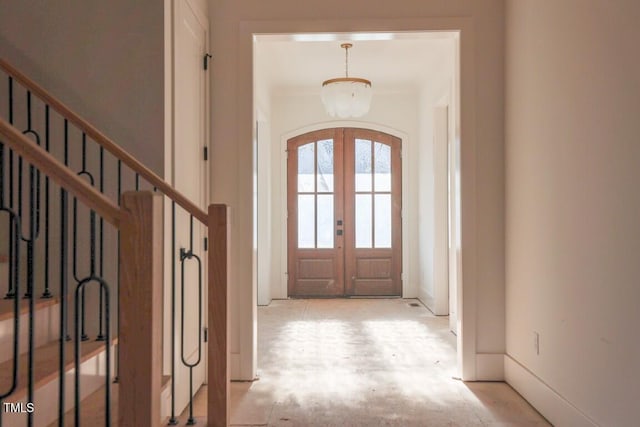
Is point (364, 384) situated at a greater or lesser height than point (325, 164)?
lesser

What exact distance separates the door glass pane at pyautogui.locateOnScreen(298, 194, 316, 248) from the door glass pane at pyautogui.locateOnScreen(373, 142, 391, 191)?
92cm

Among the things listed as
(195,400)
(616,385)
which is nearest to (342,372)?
(195,400)

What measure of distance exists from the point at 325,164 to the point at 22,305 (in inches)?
218

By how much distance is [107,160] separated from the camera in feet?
9.57

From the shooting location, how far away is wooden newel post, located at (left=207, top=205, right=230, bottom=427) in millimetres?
2541

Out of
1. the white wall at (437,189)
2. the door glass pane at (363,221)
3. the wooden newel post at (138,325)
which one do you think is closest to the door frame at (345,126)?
the door glass pane at (363,221)

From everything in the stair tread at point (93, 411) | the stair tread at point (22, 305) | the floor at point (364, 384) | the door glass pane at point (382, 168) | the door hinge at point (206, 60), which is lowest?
the floor at point (364, 384)

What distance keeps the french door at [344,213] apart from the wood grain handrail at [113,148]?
508 cm

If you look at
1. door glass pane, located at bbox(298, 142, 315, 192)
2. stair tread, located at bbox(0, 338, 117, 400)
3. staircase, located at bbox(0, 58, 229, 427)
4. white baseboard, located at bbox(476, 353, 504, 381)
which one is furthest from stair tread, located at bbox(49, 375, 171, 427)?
door glass pane, located at bbox(298, 142, 315, 192)

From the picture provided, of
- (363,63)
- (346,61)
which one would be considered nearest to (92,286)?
(346,61)

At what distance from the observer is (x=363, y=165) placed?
775 centimetres

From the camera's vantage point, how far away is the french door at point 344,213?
771 centimetres

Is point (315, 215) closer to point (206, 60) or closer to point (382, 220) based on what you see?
point (382, 220)

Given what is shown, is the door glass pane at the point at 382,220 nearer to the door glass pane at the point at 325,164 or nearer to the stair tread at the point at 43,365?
the door glass pane at the point at 325,164
